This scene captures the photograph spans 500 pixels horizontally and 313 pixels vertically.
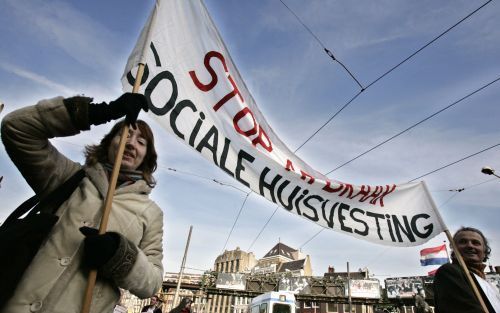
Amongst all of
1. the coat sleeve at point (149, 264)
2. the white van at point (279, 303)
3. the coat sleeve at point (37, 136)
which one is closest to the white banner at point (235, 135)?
the coat sleeve at point (37, 136)

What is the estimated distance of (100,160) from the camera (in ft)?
5.90

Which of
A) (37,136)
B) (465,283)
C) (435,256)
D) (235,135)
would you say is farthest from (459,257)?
(435,256)

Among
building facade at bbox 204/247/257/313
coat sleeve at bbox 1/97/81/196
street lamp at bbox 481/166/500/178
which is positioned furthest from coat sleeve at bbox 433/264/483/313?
building facade at bbox 204/247/257/313

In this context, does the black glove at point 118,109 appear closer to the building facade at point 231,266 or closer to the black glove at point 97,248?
the black glove at point 97,248

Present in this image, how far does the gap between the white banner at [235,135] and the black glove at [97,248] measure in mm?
1341

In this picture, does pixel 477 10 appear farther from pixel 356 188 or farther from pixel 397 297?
pixel 397 297

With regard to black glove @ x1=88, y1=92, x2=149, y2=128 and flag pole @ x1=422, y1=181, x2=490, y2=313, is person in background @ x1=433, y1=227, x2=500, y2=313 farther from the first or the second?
black glove @ x1=88, y1=92, x2=149, y2=128

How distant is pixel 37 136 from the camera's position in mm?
1396

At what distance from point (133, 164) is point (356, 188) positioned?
279cm

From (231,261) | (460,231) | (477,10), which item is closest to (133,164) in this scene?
(460,231)

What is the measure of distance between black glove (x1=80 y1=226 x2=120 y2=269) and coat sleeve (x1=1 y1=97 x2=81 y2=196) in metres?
0.39

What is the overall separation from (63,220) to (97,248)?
0.86 ft

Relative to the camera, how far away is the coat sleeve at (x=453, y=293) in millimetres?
2379

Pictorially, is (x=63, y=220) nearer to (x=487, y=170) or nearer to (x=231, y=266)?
→ (x=487, y=170)
